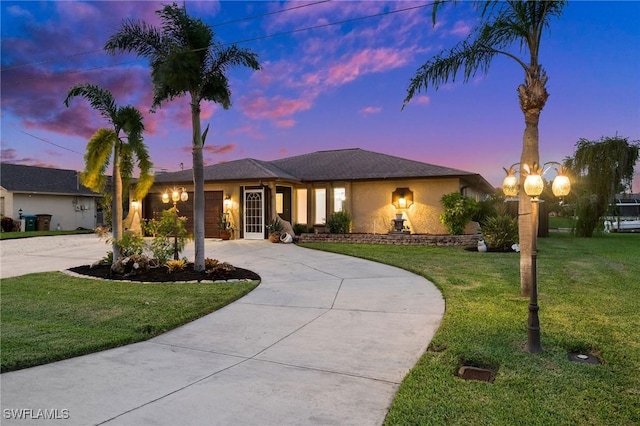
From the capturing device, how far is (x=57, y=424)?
2.48m

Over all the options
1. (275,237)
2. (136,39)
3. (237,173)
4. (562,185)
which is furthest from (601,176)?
(136,39)

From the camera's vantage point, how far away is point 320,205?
17.4 meters

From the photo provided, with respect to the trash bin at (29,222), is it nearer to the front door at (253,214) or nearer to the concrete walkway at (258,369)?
the front door at (253,214)

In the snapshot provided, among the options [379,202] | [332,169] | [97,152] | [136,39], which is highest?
[136,39]

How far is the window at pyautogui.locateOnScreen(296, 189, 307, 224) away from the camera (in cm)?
1773

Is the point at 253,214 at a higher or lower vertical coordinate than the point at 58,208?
lower

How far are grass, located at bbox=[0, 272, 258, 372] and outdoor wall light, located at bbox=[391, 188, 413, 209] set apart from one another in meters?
9.81

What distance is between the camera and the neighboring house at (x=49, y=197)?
22031 millimetres

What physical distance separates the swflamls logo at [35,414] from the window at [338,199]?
1446 centimetres

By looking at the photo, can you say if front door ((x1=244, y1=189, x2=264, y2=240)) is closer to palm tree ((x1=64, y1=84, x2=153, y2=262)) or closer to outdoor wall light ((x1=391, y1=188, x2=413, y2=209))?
outdoor wall light ((x1=391, y1=188, x2=413, y2=209))

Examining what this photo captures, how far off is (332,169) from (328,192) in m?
1.41

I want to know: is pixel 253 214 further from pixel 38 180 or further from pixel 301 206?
pixel 38 180

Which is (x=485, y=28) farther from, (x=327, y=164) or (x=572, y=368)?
(x=327, y=164)

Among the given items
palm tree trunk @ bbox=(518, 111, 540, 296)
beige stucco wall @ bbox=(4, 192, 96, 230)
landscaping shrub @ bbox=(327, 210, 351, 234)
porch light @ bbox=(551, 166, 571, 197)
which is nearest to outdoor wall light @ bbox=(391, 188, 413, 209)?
landscaping shrub @ bbox=(327, 210, 351, 234)
